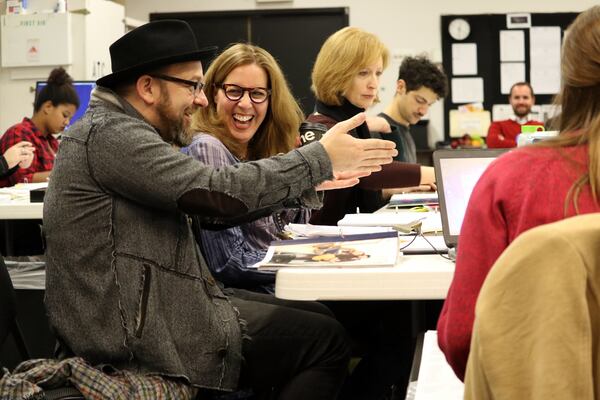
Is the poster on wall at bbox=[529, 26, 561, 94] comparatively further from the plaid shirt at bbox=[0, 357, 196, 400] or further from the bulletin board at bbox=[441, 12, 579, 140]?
the plaid shirt at bbox=[0, 357, 196, 400]

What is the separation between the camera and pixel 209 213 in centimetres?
178

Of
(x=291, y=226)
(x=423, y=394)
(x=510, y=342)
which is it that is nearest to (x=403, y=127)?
(x=291, y=226)

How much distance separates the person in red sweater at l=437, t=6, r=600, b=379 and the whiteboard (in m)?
6.05

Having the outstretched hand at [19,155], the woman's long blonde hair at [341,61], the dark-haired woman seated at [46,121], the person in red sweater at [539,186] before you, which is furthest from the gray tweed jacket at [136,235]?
the dark-haired woman seated at [46,121]

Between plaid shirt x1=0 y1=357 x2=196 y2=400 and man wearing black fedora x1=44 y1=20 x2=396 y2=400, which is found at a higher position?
man wearing black fedora x1=44 y1=20 x2=396 y2=400

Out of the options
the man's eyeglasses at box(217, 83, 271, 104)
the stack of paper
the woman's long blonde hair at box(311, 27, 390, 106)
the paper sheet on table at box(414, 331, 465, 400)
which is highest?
the woman's long blonde hair at box(311, 27, 390, 106)

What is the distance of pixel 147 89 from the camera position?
1929mm

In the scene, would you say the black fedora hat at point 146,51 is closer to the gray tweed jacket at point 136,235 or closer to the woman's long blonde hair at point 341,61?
the gray tweed jacket at point 136,235

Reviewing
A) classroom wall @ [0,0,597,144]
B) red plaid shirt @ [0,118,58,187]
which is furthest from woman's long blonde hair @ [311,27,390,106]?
classroom wall @ [0,0,597,144]

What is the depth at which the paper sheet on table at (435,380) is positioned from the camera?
145cm

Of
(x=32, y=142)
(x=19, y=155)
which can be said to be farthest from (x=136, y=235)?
(x=32, y=142)

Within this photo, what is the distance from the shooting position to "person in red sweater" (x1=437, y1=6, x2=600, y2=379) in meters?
1.14

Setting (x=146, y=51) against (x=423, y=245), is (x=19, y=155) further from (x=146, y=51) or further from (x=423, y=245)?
(x=423, y=245)

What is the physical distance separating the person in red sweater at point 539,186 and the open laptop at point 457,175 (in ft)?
2.75
